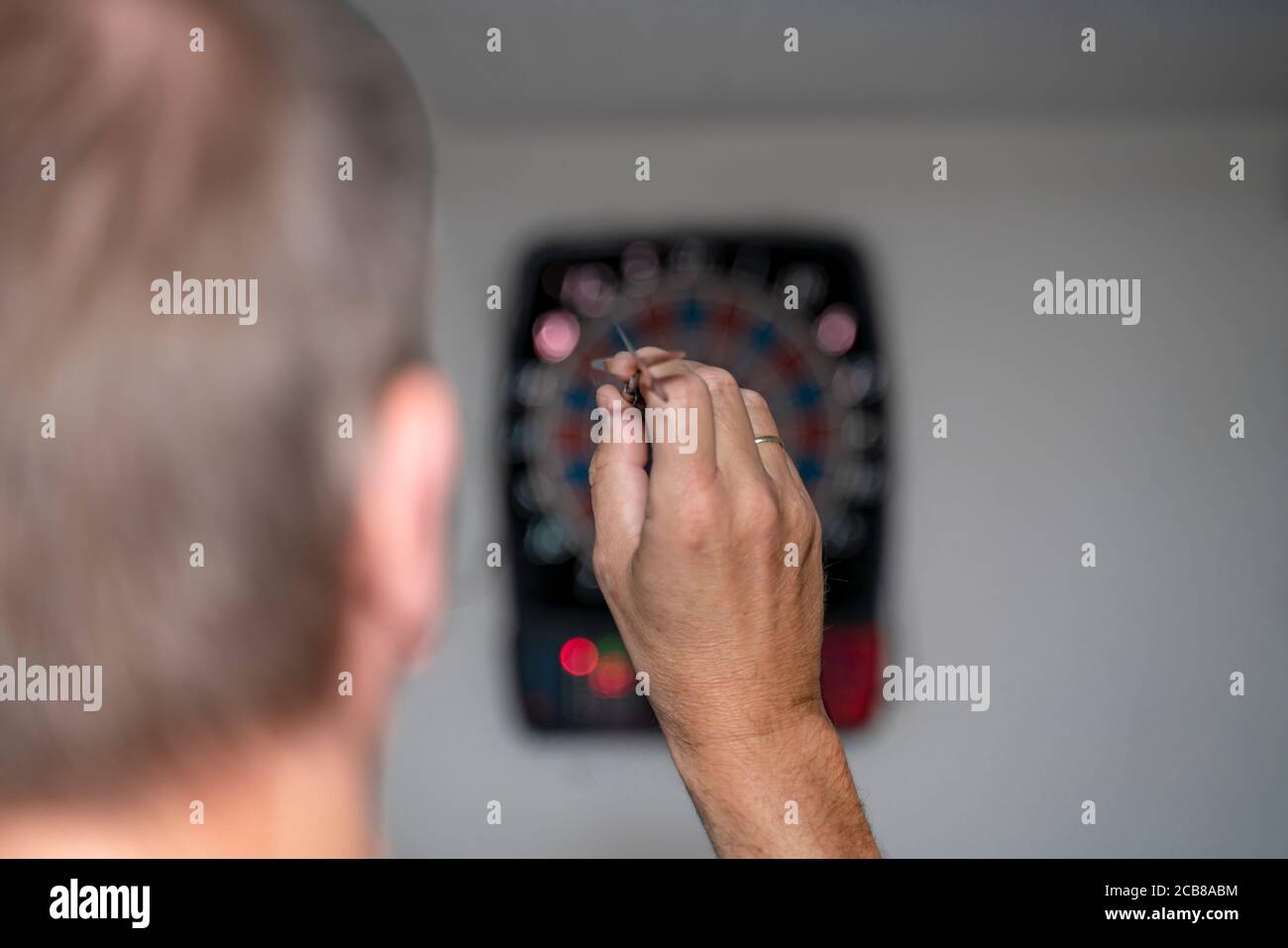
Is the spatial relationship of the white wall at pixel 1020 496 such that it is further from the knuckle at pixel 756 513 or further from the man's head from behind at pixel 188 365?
the man's head from behind at pixel 188 365

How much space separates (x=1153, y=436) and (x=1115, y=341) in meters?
0.14

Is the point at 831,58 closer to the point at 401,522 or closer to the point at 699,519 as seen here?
the point at 699,519

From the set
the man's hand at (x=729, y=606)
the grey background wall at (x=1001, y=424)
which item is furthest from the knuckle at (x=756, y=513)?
the grey background wall at (x=1001, y=424)

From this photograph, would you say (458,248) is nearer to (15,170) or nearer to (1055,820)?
(15,170)

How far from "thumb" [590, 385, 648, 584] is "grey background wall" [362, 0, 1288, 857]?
20.0 inches

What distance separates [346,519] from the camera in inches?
17.2

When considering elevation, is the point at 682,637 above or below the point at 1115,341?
below

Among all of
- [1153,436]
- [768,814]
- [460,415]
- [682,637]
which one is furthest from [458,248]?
[1153,436]

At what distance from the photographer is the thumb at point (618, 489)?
662mm

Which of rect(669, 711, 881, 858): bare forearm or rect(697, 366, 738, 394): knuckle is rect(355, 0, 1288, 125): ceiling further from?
rect(669, 711, 881, 858): bare forearm

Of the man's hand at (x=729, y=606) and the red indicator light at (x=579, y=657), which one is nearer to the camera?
the man's hand at (x=729, y=606)

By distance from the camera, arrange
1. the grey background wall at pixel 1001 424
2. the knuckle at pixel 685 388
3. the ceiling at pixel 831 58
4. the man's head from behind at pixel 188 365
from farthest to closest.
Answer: the grey background wall at pixel 1001 424, the ceiling at pixel 831 58, the knuckle at pixel 685 388, the man's head from behind at pixel 188 365

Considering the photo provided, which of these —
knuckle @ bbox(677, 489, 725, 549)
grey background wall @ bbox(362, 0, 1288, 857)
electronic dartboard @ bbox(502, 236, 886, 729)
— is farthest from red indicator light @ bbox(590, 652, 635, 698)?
knuckle @ bbox(677, 489, 725, 549)

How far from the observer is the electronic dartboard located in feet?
3.59
